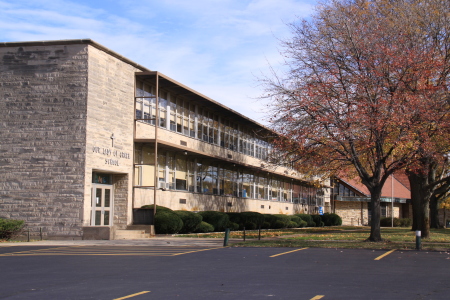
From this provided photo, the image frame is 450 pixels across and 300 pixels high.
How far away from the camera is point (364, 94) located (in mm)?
22156

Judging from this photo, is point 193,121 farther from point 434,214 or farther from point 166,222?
point 434,214

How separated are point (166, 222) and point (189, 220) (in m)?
2.18

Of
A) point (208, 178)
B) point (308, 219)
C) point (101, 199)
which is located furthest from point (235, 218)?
point (308, 219)

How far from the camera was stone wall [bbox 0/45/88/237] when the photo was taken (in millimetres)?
25484

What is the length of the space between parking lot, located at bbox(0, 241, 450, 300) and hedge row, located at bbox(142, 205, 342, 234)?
9334 millimetres

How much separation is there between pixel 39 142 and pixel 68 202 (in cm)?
309

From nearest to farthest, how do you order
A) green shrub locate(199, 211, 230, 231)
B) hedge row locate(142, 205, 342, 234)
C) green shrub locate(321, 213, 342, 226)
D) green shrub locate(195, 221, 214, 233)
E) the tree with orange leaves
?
the tree with orange leaves, hedge row locate(142, 205, 342, 234), green shrub locate(195, 221, 214, 233), green shrub locate(199, 211, 230, 231), green shrub locate(321, 213, 342, 226)

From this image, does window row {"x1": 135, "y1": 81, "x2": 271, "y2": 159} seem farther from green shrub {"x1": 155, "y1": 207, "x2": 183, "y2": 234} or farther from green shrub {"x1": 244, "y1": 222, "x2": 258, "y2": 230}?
green shrub {"x1": 244, "y1": 222, "x2": 258, "y2": 230}

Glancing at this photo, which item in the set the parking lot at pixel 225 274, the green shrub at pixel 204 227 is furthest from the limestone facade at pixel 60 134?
the parking lot at pixel 225 274

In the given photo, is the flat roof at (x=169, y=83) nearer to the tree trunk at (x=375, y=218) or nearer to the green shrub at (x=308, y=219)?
the tree trunk at (x=375, y=218)

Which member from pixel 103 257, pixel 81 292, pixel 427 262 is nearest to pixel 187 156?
pixel 103 257

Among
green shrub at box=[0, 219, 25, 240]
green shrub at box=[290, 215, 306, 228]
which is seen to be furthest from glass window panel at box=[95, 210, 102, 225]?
green shrub at box=[290, 215, 306, 228]

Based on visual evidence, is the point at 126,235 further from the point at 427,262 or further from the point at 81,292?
the point at 81,292

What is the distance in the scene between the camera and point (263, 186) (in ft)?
157
